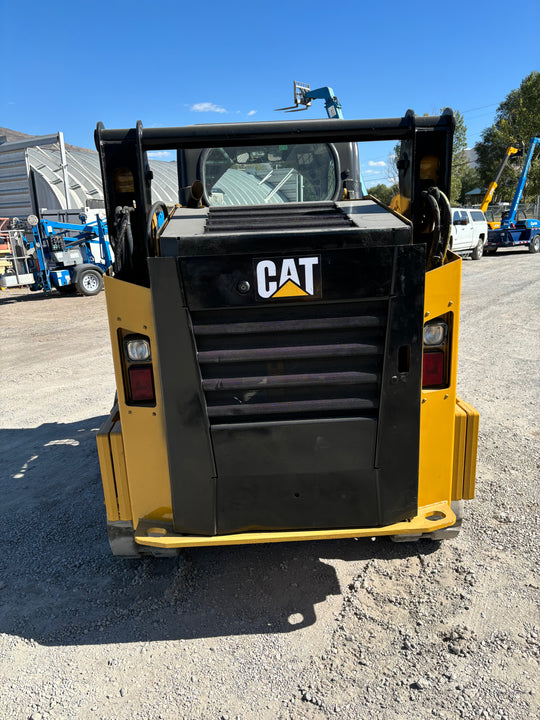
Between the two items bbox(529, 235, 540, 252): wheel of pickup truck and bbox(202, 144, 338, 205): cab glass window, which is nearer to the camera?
bbox(202, 144, 338, 205): cab glass window

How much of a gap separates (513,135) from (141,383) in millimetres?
40876

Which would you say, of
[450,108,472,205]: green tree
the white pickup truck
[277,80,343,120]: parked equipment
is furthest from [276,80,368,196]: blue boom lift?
[450,108,472,205]: green tree

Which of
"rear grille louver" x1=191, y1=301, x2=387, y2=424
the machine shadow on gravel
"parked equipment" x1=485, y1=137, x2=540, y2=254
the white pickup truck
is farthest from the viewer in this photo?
"parked equipment" x1=485, y1=137, x2=540, y2=254

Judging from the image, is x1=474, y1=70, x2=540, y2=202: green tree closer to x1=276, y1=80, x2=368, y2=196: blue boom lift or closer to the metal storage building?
the metal storage building

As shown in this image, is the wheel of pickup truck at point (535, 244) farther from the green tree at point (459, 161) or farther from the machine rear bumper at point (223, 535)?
the machine rear bumper at point (223, 535)

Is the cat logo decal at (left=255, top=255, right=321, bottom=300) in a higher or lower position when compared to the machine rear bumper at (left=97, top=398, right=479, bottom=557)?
higher

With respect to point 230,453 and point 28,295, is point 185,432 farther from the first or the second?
point 28,295

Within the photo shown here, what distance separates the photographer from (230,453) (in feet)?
8.18

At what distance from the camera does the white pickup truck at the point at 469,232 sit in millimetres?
19609

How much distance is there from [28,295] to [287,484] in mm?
17003

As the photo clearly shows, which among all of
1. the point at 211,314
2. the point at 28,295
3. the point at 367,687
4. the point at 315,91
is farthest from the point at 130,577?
the point at 28,295

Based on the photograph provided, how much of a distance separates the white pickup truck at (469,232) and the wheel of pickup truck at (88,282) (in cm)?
1206

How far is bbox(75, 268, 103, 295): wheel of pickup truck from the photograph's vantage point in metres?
15.9

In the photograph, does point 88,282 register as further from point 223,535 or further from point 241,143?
point 223,535
